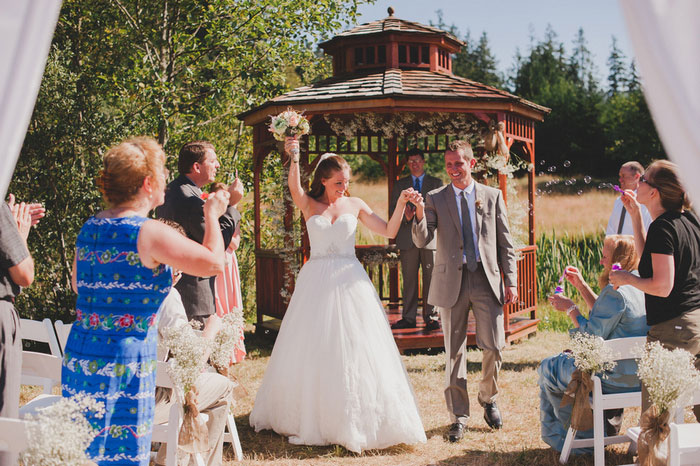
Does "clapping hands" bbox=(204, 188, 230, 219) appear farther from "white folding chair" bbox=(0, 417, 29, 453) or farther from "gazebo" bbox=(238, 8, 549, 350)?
"gazebo" bbox=(238, 8, 549, 350)

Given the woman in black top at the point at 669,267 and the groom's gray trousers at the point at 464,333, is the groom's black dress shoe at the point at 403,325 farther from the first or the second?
the woman in black top at the point at 669,267

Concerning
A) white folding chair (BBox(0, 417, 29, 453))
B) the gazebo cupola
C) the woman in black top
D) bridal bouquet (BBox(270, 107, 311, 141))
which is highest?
the gazebo cupola

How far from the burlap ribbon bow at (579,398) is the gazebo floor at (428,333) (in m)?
4.57

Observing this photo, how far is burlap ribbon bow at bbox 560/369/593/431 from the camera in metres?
4.41

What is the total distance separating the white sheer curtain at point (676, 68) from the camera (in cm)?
250

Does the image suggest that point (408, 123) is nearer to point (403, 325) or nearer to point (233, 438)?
point (403, 325)

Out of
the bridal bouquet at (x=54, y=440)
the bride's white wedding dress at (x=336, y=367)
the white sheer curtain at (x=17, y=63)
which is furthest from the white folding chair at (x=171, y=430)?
the white sheer curtain at (x=17, y=63)

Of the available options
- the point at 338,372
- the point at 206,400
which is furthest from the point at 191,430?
the point at 338,372

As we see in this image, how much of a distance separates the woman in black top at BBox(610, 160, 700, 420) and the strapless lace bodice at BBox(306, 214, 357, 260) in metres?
2.22

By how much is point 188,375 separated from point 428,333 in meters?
6.06

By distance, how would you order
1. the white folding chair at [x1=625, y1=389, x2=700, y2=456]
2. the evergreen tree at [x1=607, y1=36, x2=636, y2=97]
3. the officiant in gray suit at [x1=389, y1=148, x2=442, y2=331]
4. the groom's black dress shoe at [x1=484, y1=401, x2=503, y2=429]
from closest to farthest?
the white folding chair at [x1=625, y1=389, x2=700, y2=456], the groom's black dress shoe at [x1=484, y1=401, x2=503, y2=429], the officiant in gray suit at [x1=389, y1=148, x2=442, y2=331], the evergreen tree at [x1=607, y1=36, x2=636, y2=97]

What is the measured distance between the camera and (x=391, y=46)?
1098cm

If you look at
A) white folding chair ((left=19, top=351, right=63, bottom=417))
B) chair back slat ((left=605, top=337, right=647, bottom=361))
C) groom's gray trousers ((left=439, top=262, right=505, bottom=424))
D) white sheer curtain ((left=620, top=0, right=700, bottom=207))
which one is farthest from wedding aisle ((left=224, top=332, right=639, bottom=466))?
white sheer curtain ((left=620, top=0, right=700, bottom=207))

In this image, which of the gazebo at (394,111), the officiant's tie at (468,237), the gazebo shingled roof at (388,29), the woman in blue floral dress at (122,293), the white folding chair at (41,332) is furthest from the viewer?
the gazebo shingled roof at (388,29)
